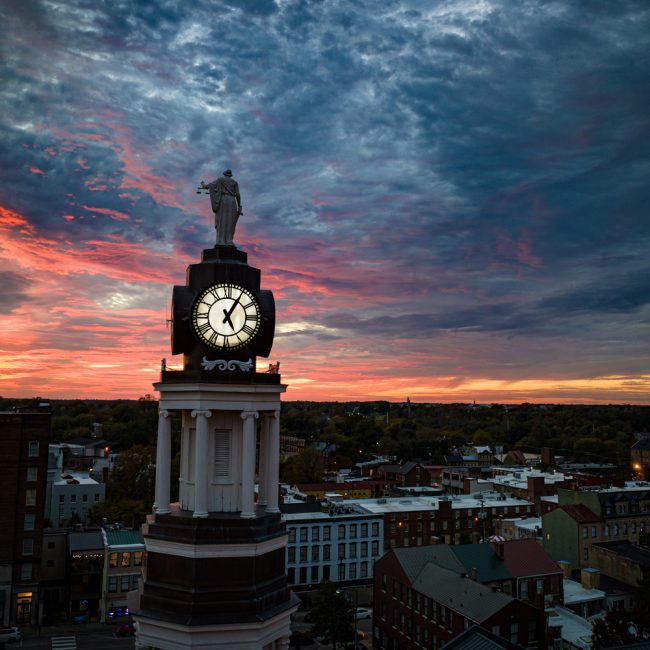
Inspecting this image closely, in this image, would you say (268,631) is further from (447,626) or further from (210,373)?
(447,626)

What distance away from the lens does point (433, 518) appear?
306 ft

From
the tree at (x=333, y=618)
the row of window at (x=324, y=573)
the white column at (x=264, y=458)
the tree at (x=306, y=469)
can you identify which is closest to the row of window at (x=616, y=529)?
the row of window at (x=324, y=573)

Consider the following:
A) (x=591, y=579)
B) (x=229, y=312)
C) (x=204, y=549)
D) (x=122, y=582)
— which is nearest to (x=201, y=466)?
(x=204, y=549)

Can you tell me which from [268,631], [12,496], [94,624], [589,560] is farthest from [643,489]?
[268,631]

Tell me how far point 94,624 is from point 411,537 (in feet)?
141

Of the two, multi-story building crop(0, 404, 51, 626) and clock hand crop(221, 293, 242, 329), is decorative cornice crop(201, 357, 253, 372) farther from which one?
multi-story building crop(0, 404, 51, 626)

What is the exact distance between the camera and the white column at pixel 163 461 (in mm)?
16562

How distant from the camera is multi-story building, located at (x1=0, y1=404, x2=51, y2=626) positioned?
224 ft

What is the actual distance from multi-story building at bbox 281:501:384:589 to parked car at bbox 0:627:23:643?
29.4m

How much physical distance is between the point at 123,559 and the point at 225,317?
6323 centimetres

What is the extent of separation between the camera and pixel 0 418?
72.4m

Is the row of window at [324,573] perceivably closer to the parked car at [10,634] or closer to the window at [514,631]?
the parked car at [10,634]

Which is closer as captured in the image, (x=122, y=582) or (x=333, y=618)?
(x=333, y=618)

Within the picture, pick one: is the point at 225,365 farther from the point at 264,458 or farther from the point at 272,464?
the point at 272,464
